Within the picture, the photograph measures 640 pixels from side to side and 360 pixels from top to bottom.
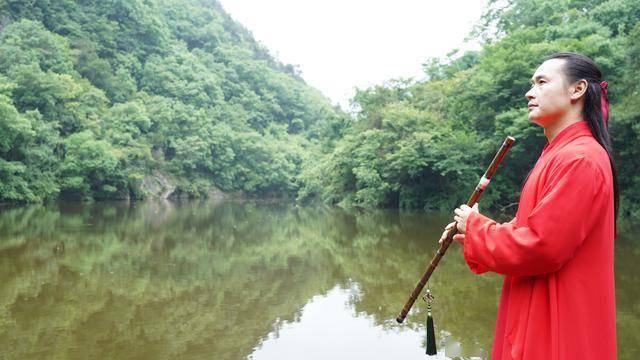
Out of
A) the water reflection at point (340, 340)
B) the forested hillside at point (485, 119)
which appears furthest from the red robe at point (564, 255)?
the forested hillside at point (485, 119)

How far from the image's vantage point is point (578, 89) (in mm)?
1702

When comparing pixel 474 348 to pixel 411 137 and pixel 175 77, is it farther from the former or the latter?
pixel 175 77

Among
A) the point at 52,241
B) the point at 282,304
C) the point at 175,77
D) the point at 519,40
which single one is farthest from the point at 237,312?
the point at 175,77

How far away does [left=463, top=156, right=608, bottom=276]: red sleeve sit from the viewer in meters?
1.49

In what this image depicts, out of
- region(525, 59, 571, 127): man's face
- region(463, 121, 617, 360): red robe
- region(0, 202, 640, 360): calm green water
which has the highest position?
region(525, 59, 571, 127): man's face

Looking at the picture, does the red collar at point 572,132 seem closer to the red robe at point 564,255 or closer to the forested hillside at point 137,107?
the red robe at point 564,255

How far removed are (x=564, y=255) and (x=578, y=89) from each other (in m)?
0.54

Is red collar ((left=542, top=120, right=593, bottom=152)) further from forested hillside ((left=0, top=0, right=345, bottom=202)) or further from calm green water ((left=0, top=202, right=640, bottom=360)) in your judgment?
forested hillside ((left=0, top=0, right=345, bottom=202))

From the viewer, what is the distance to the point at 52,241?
11.1m

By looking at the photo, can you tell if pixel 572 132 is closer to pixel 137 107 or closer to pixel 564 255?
pixel 564 255

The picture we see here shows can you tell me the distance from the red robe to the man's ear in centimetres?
10

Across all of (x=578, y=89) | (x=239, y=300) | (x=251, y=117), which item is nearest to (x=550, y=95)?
(x=578, y=89)

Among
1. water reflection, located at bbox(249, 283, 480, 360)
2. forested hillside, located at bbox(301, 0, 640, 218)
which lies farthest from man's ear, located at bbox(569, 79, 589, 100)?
forested hillside, located at bbox(301, 0, 640, 218)

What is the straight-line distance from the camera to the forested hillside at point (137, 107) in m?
28.9
